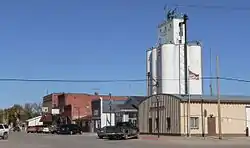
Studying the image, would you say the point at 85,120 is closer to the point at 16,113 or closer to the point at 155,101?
the point at 155,101

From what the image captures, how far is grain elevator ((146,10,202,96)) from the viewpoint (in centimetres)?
7862

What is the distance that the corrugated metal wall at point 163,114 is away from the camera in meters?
59.2

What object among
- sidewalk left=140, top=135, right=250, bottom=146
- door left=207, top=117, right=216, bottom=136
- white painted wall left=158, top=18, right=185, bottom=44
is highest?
→ white painted wall left=158, top=18, right=185, bottom=44

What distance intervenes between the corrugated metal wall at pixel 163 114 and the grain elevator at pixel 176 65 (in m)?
9.59

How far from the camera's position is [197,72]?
80.2m

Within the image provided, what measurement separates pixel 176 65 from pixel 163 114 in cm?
1740

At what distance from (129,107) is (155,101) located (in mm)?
21187

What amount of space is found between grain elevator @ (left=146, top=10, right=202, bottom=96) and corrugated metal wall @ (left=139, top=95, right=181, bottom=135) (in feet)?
31.5

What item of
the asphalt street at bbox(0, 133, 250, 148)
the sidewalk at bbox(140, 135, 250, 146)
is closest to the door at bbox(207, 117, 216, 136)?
the sidewalk at bbox(140, 135, 250, 146)

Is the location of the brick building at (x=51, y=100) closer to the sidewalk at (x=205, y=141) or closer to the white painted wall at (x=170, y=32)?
the white painted wall at (x=170, y=32)

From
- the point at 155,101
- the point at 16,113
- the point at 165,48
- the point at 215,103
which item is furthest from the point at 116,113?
the point at 16,113

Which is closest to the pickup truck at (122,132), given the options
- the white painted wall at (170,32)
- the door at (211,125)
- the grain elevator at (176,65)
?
the door at (211,125)

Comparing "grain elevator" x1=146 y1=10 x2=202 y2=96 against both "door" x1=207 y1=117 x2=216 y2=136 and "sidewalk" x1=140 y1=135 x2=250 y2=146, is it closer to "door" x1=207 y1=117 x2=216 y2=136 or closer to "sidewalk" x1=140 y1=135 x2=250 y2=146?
"door" x1=207 y1=117 x2=216 y2=136

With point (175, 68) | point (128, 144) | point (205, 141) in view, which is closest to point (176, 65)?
point (175, 68)
